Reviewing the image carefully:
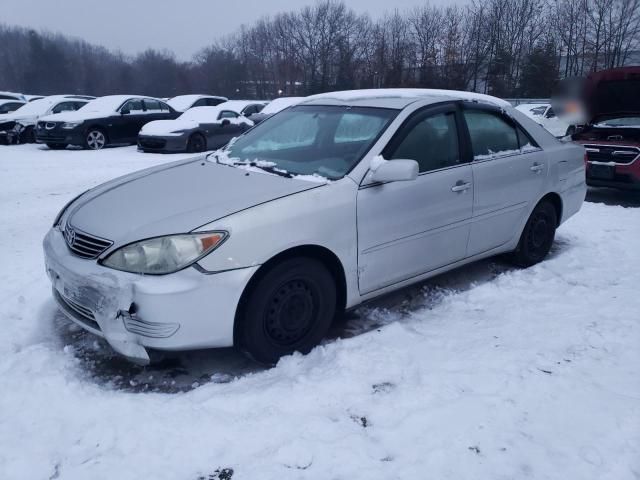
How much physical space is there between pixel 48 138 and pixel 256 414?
13.2 metres

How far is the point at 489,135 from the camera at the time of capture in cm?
406

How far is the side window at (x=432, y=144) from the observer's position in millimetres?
3420

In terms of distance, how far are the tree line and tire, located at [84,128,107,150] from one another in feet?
66.0

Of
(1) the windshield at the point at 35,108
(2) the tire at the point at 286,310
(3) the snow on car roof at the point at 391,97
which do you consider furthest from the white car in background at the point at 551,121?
(1) the windshield at the point at 35,108

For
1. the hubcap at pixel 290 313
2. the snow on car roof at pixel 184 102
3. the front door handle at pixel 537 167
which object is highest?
the snow on car roof at pixel 184 102

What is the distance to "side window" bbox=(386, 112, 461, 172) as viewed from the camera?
3.42 metres

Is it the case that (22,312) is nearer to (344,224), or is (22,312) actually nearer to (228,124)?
(344,224)

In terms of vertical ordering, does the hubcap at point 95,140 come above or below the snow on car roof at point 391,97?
below

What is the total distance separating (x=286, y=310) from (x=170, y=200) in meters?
0.94

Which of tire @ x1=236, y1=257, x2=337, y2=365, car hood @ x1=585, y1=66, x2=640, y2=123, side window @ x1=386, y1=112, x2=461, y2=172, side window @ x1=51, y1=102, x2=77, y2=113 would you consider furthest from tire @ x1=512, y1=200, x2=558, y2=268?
side window @ x1=51, y1=102, x2=77, y2=113

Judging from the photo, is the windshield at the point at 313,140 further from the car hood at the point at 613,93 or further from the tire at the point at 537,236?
the car hood at the point at 613,93

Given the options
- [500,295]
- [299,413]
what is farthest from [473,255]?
[299,413]

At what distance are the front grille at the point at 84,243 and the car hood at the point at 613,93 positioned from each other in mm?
7618

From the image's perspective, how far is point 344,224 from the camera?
299 centimetres
